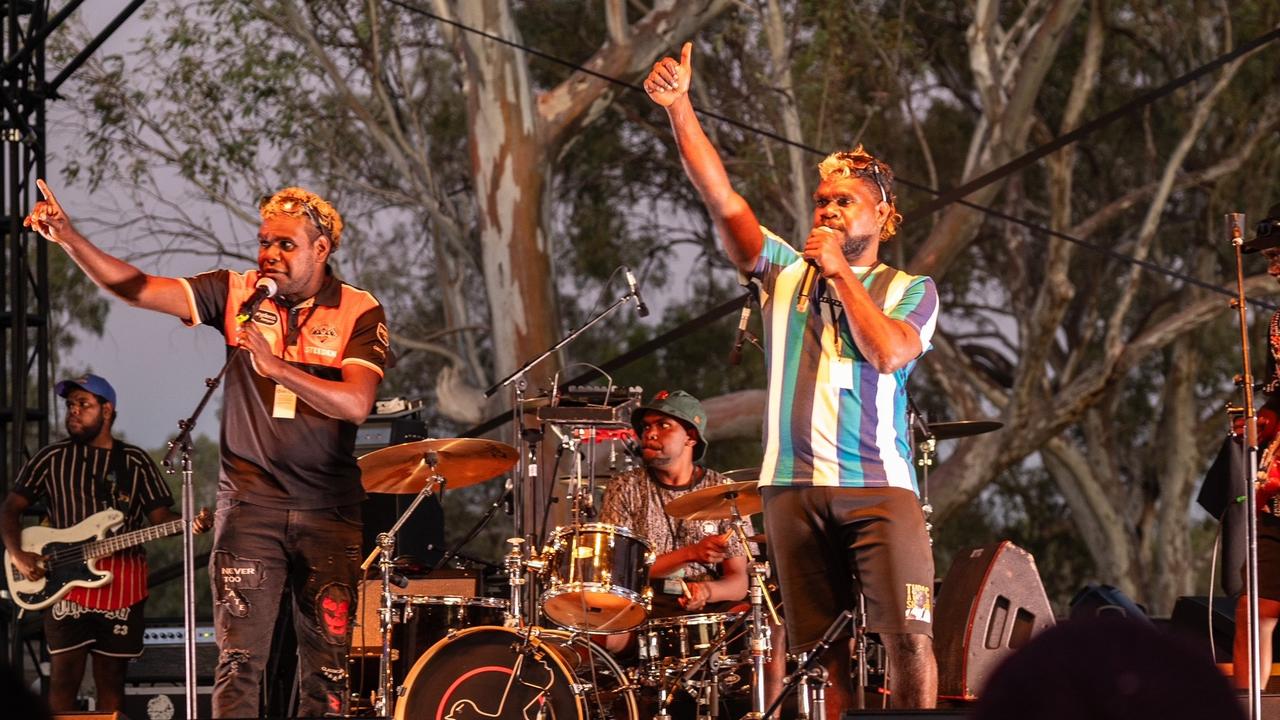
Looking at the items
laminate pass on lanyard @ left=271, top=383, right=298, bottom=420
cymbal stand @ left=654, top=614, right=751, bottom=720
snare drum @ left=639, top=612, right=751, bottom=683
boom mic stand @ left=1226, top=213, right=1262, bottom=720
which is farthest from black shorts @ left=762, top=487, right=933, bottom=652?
snare drum @ left=639, top=612, right=751, bottom=683

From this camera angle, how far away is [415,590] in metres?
7.88

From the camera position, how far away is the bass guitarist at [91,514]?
833 centimetres

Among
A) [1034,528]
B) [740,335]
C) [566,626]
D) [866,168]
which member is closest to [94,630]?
[566,626]

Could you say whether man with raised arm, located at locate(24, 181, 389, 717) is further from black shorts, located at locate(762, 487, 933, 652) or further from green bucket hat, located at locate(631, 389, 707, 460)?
green bucket hat, located at locate(631, 389, 707, 460)

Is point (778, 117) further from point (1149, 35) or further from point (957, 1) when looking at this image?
point (1149, 35)

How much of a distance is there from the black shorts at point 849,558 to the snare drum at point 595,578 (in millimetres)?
2254

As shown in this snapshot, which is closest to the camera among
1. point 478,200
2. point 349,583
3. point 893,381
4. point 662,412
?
point 893,381

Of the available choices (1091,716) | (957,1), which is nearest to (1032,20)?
(957,1)

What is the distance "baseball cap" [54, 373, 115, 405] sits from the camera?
8.68m

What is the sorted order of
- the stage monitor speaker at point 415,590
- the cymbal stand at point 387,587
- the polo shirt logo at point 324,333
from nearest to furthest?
the polo shirt logo at point 324,333, the cymbal stand at point 387,587, the stage monitor speaker at point 415,590

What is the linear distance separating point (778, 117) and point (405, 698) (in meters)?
11.9

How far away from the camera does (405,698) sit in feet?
21.5

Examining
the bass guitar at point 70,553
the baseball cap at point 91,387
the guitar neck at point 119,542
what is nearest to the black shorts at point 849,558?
the guitar neck at point 119,542

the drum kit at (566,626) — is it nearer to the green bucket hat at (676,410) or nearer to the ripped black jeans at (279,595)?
the green bucket hat at (676,410)
